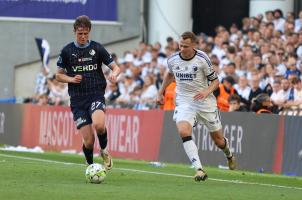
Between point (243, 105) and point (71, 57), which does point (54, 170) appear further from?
point (243, 105)

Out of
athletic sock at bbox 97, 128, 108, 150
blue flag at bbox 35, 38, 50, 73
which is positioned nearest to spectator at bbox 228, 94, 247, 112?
athletic sock at bbox 97, 128, 108, 150

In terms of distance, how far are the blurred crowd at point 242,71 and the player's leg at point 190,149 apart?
5462 millimetres

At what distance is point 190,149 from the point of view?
14.9m

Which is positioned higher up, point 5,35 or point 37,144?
point 5,35

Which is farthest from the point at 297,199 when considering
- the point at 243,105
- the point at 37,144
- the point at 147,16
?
the point at 147,16

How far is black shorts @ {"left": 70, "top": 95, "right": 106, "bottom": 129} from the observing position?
49.8ft

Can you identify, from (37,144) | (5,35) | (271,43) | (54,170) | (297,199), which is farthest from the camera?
(5,35)

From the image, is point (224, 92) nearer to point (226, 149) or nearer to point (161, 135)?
point (161, 135)

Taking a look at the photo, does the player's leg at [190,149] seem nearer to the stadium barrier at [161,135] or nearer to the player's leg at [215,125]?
the player's leg at [215,125]

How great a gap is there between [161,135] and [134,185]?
9370 millimetres

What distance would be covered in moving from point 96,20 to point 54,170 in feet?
68.7

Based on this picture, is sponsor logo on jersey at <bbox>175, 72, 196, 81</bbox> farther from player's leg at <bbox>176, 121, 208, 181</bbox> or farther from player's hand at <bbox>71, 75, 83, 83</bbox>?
player's hand at <bbox>71, 75, 83, 83</bbox>

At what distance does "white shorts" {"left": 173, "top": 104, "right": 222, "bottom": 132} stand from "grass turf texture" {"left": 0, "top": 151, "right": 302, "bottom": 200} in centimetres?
87

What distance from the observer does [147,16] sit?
A: 36.2m
